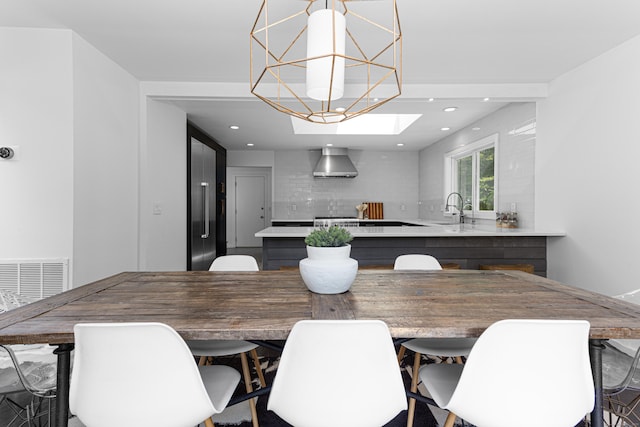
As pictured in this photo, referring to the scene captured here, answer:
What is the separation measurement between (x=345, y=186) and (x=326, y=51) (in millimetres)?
5350

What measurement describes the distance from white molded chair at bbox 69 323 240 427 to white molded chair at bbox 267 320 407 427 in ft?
0.79

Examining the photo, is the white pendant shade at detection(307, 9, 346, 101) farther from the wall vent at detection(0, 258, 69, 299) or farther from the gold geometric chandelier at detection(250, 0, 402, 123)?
the wall vent at detection(0, 258, 69, 299)

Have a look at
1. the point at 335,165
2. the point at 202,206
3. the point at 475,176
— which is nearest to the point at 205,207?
the point at 202,206

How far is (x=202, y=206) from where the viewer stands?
4891mm

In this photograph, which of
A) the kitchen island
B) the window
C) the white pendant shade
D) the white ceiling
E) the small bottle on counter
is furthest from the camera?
the window

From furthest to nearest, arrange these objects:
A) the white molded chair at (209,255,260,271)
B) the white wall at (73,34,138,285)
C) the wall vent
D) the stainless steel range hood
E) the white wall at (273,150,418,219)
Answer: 1. the white wall at (273,150,418,219)
2. the stainless steel range hood
3. the white wall at (73,34,138,285)
4. the wall vent
5. the white molded chair at (209,255,260,271)

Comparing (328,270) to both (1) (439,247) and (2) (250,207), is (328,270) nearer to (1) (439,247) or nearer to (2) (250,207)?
(1) (439,247)

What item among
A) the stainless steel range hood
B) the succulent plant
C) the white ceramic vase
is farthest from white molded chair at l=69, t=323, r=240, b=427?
the stainless steel range hood

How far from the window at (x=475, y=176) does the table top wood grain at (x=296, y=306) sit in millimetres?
2767

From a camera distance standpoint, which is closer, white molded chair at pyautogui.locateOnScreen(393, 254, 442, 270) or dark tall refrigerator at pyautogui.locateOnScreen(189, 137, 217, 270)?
white molded chair at pyautogui.locateOnScreen(393, 254, 442, 270)

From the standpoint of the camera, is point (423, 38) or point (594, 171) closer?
point (423, 38)

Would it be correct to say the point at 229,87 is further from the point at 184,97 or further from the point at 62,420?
the point at 62,420

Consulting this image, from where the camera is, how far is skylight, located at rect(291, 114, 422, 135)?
17.0 ft

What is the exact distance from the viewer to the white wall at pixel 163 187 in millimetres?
3379
